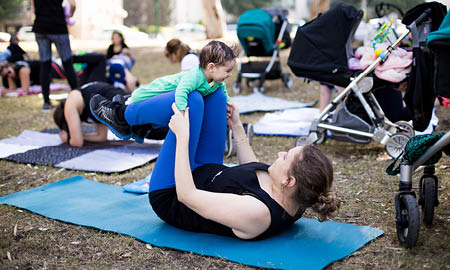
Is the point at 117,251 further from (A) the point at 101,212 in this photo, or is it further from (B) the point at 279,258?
(B) the point at 279,258

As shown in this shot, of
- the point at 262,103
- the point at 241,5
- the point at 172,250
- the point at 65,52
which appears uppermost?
the point at 65,52

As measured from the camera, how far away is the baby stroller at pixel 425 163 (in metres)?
2.32

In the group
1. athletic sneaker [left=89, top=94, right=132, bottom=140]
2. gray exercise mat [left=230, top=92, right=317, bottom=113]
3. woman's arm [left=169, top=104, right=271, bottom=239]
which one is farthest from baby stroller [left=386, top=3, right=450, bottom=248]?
gray exercise mat [left=230, top=92, right=317, bottom=113]

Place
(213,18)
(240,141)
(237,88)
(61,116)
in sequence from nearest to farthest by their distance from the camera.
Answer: (240,141)
(61,116)
(237,88)
(213,18)

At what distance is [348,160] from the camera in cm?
437

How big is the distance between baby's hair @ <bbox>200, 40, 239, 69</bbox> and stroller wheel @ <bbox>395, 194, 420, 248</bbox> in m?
1.25

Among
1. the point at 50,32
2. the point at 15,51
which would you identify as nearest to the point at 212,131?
the point at 50,32

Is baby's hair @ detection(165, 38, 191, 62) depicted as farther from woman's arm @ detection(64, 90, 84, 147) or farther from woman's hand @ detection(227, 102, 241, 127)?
woman's hand @ detection(227, 102, 241, 127)

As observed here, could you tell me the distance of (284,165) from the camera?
240 centimetres

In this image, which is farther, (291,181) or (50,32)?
(50,32)

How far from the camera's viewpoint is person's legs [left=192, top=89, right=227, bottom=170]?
2.89m

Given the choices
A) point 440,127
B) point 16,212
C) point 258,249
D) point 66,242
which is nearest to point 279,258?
point 258,249

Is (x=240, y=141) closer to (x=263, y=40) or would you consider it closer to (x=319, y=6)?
(x=263, y=40)

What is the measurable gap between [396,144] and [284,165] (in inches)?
83.6
